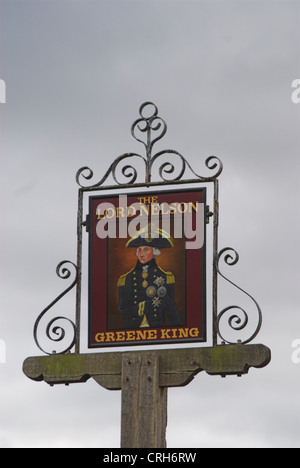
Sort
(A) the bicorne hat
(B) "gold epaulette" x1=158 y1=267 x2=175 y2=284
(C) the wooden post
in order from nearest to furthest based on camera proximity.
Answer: (C) the wooden post
(B) "gold epaulette" x1=158 y1=267 x2=175 y2=284
(A) the bicorne hat

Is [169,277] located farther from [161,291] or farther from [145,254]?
→ [145,254]

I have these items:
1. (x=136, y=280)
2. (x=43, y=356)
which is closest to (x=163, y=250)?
(x=136, y=280)

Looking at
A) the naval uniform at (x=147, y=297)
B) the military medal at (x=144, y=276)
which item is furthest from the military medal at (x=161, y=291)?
the military medal at (x=144, y=276)

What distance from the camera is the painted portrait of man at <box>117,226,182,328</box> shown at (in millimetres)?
19484

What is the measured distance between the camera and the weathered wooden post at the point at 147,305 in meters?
19.2

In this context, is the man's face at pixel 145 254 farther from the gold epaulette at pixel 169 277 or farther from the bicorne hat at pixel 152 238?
the gold epaulette at pixel 169 277

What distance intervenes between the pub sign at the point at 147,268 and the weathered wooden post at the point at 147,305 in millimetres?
11

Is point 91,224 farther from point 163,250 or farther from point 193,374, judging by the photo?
point 193,374

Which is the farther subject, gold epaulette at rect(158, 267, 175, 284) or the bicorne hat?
the bicorne hat

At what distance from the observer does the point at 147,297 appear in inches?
771

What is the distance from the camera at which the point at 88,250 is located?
786 inches

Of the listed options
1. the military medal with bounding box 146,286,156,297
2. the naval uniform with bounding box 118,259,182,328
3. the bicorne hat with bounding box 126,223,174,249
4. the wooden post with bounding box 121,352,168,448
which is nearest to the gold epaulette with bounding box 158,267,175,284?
the naval uniform with bounding box 118,259,182,328

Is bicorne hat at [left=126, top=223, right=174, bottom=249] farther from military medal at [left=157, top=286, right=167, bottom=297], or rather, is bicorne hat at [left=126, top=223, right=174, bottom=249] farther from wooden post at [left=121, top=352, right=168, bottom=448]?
wooden post at [left=121, top=352, right=168, bottom=448]

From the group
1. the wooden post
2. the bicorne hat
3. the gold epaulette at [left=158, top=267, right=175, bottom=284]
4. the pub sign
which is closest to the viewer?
the wooden post
